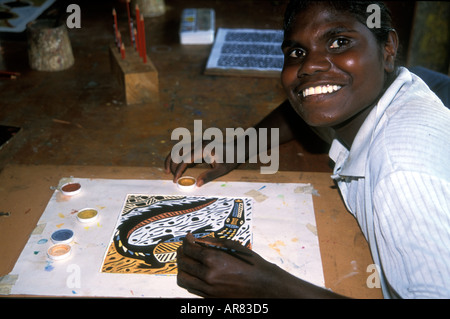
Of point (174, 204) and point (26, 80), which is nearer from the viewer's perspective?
point (174, 204)

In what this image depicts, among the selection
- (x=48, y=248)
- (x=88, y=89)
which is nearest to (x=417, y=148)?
(x=48, y=248)

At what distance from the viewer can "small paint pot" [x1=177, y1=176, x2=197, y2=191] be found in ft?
3.10

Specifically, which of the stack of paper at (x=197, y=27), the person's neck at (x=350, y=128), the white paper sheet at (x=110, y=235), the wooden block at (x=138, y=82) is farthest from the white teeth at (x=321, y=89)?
the stack of paper at (x=197, y=27)

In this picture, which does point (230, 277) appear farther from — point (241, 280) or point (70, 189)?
point (70, 189)

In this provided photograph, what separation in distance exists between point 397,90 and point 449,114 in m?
0.10

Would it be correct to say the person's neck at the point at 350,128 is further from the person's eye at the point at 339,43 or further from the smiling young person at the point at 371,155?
the person's eye at the point at 339,43

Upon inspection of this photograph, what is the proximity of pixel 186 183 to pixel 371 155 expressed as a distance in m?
0.39

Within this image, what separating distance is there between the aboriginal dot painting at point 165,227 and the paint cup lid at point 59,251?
0.22 feet

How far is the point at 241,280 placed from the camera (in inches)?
27.2

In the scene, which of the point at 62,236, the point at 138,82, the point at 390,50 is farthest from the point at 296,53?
the point at 138,82

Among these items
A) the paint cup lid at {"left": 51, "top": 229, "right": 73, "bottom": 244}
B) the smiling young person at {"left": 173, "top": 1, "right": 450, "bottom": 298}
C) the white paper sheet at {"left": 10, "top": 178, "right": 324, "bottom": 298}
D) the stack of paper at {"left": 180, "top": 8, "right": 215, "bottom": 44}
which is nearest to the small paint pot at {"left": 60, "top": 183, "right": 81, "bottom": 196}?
the white paper sheet at {"left": 10, "top": 178, "right": 324, "bottom": 298}

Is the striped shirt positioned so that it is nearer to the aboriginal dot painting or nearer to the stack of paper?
the aboriginal dot painting

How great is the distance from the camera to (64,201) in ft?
2.96

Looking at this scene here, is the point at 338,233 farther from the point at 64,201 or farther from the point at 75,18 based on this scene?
the point at 75,18
